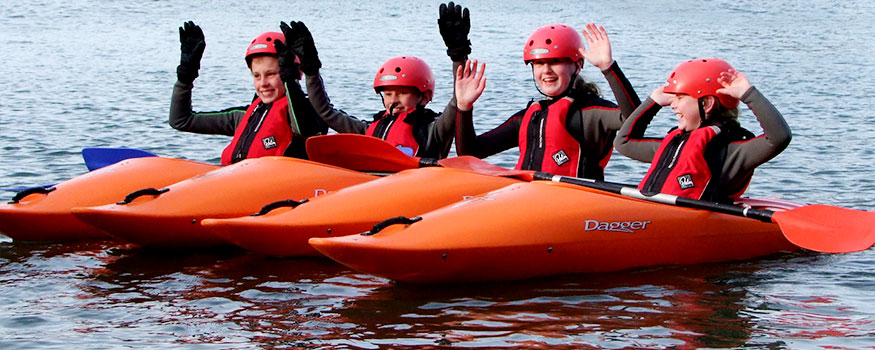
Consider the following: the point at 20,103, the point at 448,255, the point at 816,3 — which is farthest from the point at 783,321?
the point at 816,3

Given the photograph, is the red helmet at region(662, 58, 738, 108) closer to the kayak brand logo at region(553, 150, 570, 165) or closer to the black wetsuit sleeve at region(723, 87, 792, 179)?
the black wetsuit sleeve at region(723, 87, 792, 179)

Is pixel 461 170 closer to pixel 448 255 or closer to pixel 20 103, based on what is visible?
pixel 448 255

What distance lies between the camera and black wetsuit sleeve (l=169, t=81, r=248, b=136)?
25.9 feet

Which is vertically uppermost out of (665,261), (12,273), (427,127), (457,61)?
(457,61)

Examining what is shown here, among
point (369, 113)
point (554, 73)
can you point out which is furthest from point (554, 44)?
point (369, 113)

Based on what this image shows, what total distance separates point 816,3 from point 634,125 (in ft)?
76.1

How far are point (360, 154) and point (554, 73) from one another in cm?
129

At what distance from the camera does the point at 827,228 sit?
5809 mm

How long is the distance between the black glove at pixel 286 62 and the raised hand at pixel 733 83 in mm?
2804

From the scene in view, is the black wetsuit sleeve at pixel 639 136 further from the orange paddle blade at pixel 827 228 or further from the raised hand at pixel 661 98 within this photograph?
the orange paddle blade at pixel 827 228

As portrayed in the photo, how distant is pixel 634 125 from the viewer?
20.9 ft

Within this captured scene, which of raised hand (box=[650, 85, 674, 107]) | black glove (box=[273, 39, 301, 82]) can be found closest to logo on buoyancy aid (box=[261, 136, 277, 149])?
A: black glove (box=[273, 39, 301, 82])

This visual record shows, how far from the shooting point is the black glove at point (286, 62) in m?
7.31

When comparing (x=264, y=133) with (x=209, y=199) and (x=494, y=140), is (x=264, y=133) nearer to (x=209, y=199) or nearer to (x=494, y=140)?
(x=209, y=199)
